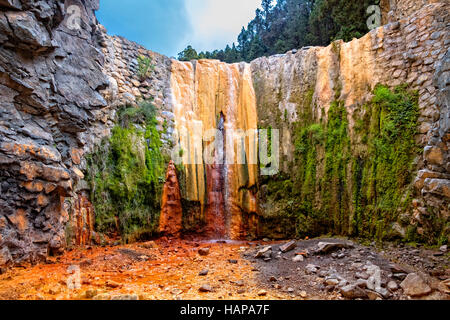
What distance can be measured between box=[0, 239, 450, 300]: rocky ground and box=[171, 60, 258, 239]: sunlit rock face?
2416 mm

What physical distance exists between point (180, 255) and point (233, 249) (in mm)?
1306

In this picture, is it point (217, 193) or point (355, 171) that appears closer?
point (355, 171)

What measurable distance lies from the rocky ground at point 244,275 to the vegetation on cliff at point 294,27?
949 cm

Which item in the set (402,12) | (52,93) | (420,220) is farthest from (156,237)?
(402,12)

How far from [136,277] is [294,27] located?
15802mm

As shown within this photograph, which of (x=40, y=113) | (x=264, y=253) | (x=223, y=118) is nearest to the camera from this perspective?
(x=40, y=113)

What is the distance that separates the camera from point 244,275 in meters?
4.43

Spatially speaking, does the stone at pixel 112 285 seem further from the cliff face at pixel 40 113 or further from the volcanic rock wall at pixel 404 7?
the volcanic rock wall at pixel 404 7

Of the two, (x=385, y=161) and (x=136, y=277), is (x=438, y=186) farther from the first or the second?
(x=136, y=277)

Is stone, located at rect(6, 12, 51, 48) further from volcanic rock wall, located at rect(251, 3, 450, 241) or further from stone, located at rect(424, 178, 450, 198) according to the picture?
stone, located at rect(424, 178, 450, 198)

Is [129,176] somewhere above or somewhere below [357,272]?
above

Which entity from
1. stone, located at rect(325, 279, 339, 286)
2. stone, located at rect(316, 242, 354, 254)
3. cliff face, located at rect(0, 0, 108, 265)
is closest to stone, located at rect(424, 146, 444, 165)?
stone, located at rect(316, 242, 354, 254)

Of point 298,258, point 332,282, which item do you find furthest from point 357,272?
point 298,258

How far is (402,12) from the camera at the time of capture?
23.0 ft
